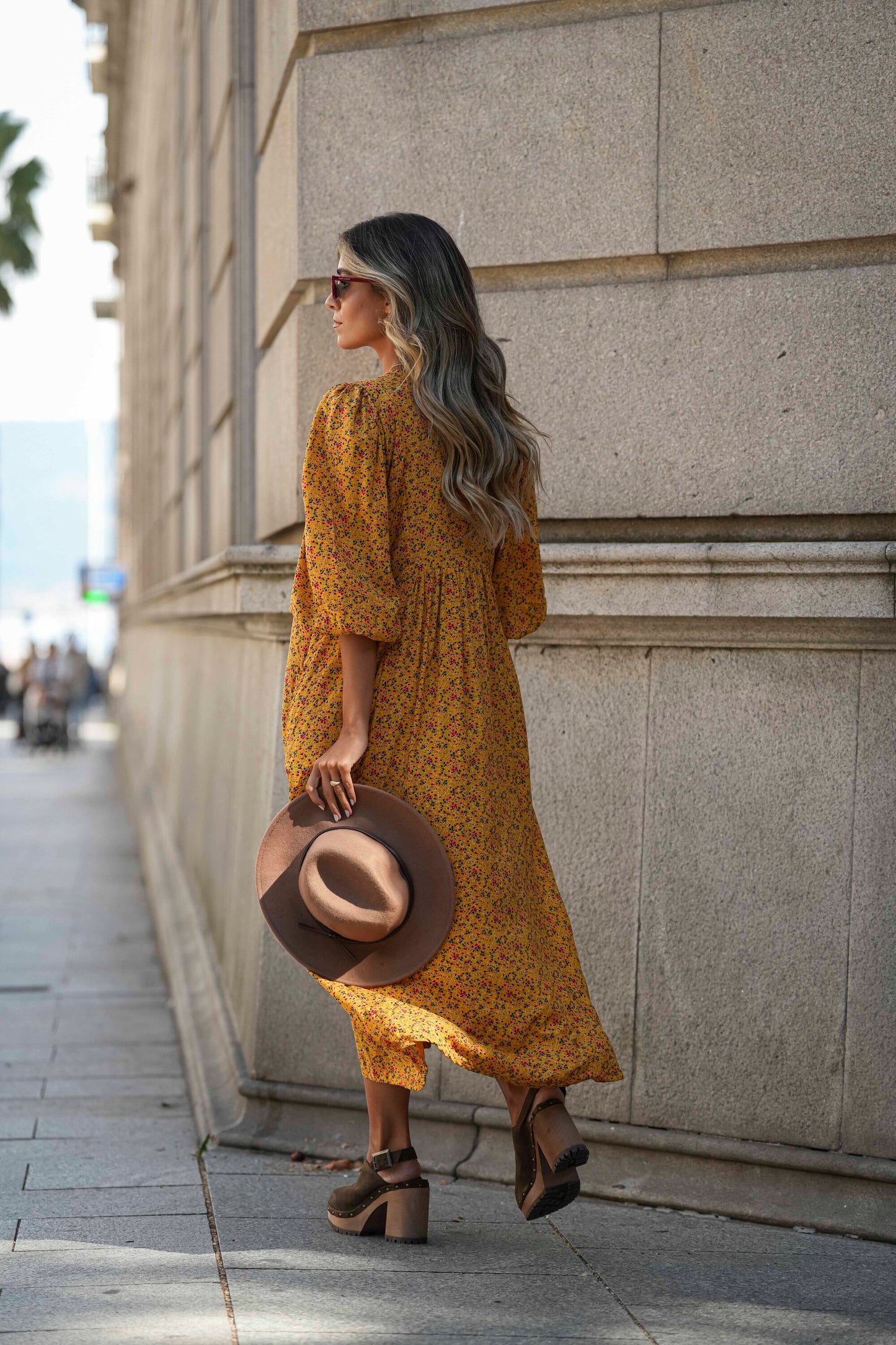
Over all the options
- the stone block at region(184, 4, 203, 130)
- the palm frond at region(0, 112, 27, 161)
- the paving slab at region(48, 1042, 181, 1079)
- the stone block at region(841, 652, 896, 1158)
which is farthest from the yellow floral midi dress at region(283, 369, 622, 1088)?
the palm frond at region(0, 112, 27, 161)

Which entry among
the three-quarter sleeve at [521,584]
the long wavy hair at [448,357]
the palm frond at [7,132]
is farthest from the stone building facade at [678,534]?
the palm frond at [7,132]

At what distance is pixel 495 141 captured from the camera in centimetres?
444

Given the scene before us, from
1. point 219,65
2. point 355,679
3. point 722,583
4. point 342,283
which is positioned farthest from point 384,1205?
point 219,65

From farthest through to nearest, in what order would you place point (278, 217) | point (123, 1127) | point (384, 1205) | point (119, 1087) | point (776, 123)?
point (119, 1087) < point (278, 217) < point (123, 1127) < point (776, 123) < point (384, 1205)

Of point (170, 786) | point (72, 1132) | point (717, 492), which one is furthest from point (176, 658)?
point (717, 492)

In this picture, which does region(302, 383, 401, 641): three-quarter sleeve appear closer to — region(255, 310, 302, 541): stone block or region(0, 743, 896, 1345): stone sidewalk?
region(0, 743, 896, 1345): stone sidewalk

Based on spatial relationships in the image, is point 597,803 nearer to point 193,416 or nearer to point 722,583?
point 722,583

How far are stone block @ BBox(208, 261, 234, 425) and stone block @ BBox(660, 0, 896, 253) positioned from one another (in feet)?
9.27

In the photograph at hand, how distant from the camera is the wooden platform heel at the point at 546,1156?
321 centimetres

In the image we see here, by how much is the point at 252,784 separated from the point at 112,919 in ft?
12.4

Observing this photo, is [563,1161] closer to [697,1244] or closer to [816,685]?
[697,1244]

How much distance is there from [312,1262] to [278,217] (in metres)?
3.20

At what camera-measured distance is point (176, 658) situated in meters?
10.7

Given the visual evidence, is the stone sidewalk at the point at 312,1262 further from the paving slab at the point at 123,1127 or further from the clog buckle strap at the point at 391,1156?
the clog buckle strap at the point at 391,1156
